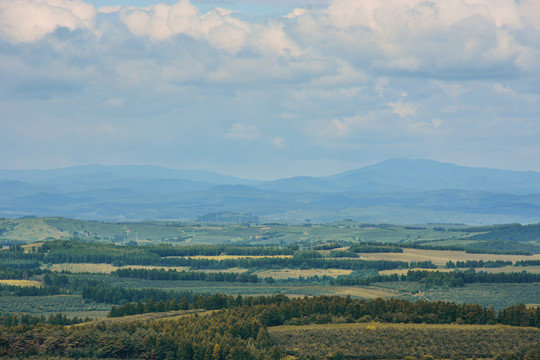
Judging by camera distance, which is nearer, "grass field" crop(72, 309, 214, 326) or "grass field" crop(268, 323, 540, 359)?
"grass field" crop(268, 323, 540, 359)

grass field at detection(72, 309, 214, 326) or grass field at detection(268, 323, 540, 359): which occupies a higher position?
grass field at detection(72, 309, 214, 326)

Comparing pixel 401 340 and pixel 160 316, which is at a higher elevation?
pixel 160 316

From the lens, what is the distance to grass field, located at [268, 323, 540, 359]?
12307cm

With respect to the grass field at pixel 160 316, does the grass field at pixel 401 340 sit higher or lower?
lower

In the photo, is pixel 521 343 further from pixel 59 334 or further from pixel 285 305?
pixel 59 334

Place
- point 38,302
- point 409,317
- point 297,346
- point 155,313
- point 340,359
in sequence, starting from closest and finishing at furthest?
1. point 340,359
2. point 297,346
3. point 409,317
4. point 155,313
5. point 38,302

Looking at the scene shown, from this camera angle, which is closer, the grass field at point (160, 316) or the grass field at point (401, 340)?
the grass field at point (401, 340)

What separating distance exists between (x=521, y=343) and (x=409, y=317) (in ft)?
73.0

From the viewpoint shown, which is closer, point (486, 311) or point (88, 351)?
point (88, 351)

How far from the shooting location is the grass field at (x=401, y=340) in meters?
123

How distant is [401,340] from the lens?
12900cm

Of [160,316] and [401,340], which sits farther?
[160,316]

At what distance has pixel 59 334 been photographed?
12294cm

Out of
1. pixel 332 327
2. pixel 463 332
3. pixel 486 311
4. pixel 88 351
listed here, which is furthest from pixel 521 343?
pixel 88 351
